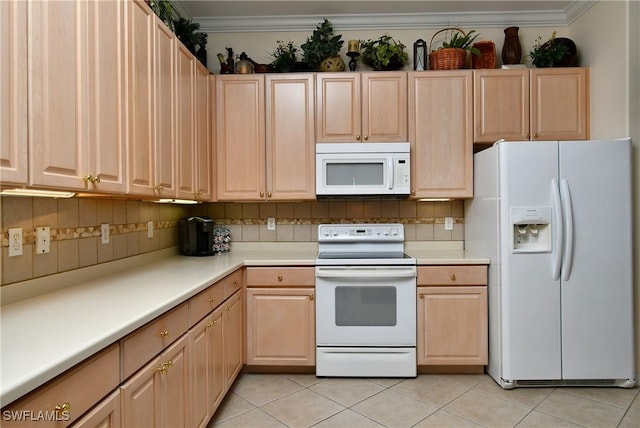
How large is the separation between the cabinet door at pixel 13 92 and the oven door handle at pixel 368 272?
5.88ft

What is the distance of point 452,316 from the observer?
2.60 m

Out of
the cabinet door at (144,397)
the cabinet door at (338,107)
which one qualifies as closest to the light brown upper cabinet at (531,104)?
the cabinet door at (338,107)

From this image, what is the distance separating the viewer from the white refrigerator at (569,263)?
2357 millimetres

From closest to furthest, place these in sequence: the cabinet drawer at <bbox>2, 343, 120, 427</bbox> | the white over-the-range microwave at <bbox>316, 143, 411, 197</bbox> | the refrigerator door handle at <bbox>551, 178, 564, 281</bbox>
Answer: the cabinet drawer at <bbox>2, 343, 120, 427</bbox>
the refrigerator door handle at <bbox>551, 178, 564, 281</bbox>
the white over-the-range microwave at <bbox>316, 143, 411, 197</bbox>

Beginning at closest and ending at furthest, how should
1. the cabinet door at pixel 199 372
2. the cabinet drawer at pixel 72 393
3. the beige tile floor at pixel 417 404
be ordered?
1. the cabinet drawer at pixel 72 393
2. the cabinet door at pixel 199 372
3. the beige tile floor at pixel 417 404

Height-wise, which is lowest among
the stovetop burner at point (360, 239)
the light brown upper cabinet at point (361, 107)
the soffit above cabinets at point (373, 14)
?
the stovetop burner at point (360, 239)

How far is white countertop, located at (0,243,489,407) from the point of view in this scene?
897 millimetres

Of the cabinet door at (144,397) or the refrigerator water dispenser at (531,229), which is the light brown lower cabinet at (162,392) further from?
the refrigerator water dispenser at (531,229)

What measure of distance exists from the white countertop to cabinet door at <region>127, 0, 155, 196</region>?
1.56 feet

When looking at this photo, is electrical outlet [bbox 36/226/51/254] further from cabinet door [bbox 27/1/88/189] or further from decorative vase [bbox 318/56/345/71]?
decorative vase [bbox 318/56/345/71]

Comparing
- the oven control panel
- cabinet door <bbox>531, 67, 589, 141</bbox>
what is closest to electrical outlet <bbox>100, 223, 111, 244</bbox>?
the oven control panel

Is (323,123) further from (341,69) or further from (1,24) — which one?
(1,24)

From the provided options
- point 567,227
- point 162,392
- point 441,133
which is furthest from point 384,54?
point 162,392

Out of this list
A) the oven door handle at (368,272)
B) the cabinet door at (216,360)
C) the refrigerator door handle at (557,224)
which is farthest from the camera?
the oven door handle at (368,272)
